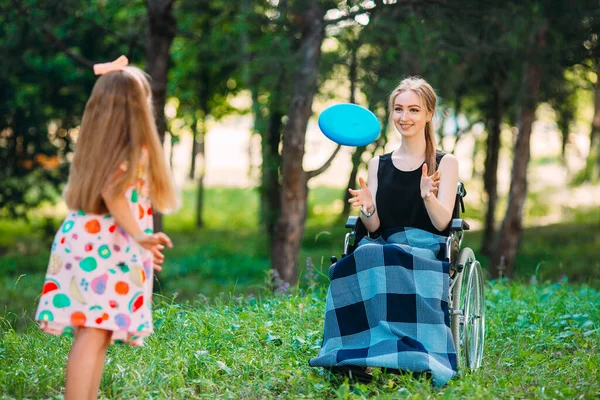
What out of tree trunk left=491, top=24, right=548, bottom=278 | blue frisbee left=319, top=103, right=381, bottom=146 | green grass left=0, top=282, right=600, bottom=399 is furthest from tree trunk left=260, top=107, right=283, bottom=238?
blue frisbee left=319, top=103, right=381, bottom=146

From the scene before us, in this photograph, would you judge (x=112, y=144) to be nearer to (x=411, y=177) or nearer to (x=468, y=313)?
(x=411, y=177)

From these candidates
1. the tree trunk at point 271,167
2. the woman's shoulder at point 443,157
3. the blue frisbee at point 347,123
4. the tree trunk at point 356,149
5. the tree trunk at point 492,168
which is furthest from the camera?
the tree trunk at point 492,168

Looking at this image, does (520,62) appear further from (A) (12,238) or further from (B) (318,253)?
(A) (12,238)

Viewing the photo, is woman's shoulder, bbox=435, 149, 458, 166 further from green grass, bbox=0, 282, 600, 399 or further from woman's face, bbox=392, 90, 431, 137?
green grass, bbox=0, 282, 600, 399

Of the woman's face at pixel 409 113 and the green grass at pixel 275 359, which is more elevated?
the woman's face at pixel 409 113

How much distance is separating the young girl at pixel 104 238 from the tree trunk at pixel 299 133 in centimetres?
395

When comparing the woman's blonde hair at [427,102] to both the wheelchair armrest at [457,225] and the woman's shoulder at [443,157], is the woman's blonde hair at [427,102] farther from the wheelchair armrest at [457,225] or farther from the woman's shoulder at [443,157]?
the wheelchair armrest at [457,225]

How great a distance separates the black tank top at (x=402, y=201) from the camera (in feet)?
13.5

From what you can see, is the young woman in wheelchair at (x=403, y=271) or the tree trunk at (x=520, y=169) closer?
the young woman in wheelchair at (x=403, y=271)

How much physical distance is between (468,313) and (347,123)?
1.22m

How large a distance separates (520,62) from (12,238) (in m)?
9.25

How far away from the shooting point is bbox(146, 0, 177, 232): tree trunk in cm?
776

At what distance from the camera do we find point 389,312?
148 inches

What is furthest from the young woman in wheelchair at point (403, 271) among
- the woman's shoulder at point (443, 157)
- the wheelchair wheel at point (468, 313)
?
the wheelchair wheel at point (468, 313)
